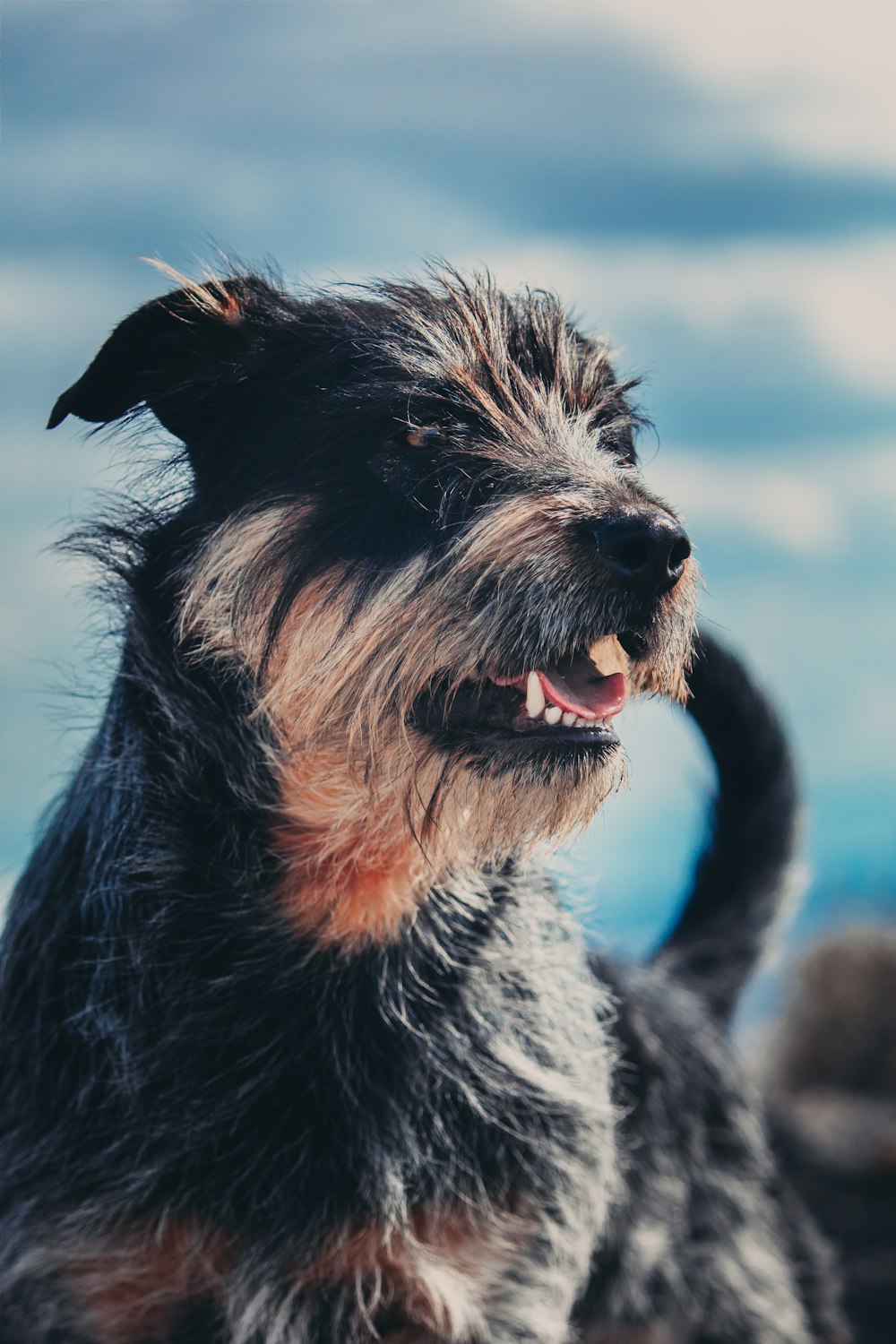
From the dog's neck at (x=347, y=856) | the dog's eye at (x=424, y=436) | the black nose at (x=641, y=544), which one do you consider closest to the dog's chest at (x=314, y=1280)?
the dog's neck at (x=347, y=856)

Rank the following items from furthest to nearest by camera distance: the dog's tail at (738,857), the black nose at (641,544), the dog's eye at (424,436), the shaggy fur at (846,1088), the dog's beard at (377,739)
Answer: the shaggy fur at (846,1088)
the dog's tail at (738,857)
the dog's eye at (424,436)
the dog's beard at (377,739)
the black nose at (641,544)

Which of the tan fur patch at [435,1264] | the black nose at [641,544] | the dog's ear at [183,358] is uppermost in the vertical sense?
the dog's ear at [183,358]

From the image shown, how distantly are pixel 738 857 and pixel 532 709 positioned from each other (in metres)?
1.92

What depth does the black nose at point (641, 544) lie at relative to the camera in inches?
81.0

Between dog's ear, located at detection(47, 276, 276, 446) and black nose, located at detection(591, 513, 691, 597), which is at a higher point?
dog's ear, located at detection(47, 276, 276, 446)

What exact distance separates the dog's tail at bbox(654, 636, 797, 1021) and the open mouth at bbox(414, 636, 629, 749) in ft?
4.84

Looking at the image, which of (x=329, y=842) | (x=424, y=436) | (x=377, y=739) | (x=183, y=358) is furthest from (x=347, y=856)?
(x=183, y=358)

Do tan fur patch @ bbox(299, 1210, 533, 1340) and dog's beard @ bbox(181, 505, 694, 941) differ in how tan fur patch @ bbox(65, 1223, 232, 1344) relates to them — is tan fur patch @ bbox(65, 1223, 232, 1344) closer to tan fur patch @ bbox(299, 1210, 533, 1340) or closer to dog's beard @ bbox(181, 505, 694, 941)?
tan fur patch @ bbox(299, 1210, 533, 1340)

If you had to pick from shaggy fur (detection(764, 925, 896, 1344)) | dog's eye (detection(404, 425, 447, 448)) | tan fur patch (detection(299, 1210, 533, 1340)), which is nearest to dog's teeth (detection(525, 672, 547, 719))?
dog's eye (detection(404, 425, 447, 448))

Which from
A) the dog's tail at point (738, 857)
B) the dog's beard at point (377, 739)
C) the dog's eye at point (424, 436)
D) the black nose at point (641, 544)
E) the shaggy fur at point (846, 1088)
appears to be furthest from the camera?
the shaggy fur at point (846, 1088)

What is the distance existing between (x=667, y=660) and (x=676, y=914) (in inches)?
80.3

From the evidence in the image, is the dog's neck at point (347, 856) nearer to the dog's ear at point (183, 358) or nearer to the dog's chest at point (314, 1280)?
the dog's chest at point (314, 1280)

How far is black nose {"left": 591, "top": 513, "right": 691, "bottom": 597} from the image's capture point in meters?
2.06

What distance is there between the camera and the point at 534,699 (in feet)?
7.38
